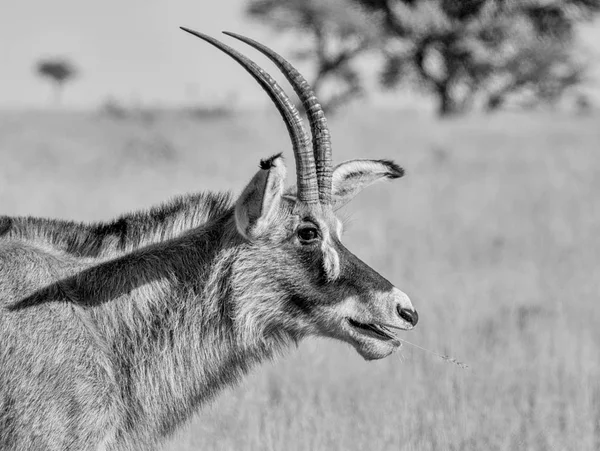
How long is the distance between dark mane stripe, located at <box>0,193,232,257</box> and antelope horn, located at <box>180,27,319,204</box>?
0.61 m

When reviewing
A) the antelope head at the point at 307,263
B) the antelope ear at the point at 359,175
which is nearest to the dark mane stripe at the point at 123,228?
the antelope head at the point at 307,263

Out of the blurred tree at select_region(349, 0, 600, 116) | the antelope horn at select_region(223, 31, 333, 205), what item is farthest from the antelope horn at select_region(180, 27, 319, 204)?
the blurred tree at select_region(349, 0, 600, 116)

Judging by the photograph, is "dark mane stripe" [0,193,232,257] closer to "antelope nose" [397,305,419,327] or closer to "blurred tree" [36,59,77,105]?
"antelope nose" [397,305,419,327]

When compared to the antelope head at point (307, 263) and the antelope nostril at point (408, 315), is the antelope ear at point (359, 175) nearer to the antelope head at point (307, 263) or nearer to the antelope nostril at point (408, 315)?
the antelope head at point (307, 263)

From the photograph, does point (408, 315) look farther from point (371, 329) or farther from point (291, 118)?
point (291, 118)

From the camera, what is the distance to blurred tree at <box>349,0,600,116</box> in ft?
129

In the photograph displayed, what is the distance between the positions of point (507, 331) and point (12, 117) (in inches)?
766

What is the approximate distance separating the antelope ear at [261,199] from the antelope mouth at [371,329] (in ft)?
2.42

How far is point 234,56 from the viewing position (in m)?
5.25

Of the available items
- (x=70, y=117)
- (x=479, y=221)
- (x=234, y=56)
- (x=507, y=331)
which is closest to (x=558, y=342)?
(x=507, y=331)

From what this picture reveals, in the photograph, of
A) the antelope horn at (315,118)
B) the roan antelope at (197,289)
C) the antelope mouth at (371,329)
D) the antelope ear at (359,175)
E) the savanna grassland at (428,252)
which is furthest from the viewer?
the savanna grassland at (428,252)

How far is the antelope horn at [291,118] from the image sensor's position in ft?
17.1

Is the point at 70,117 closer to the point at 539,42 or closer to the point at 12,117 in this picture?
the point at 12,117

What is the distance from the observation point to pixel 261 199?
199 inches
